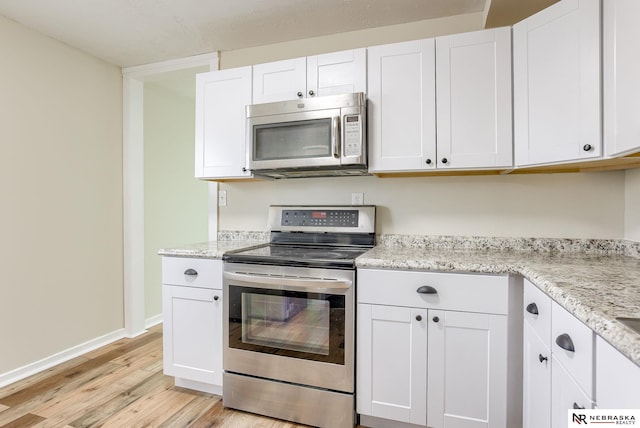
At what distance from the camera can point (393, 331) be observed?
1.64m

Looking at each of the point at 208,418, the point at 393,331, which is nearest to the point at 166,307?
the point at 208,418

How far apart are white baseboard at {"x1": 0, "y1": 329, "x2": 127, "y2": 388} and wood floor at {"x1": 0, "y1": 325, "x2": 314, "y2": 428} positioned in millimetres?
48

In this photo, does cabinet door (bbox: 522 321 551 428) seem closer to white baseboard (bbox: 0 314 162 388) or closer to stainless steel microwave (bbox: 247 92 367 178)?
stainless steel microwave (bbox: 247 92 367 178)

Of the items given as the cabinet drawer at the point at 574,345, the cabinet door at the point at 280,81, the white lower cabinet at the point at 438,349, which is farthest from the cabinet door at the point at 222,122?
the cabinet drawer at the point at 574,345

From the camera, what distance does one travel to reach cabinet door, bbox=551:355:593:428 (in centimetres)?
92

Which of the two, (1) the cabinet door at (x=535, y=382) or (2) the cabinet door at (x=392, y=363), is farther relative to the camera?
(2) the cabinet door at (x=392, y=363)

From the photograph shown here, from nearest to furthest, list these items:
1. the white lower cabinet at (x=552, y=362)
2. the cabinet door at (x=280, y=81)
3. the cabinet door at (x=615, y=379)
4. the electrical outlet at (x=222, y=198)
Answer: the cabinet door at (x=615, y=379) < the white lower cabinet at (x=552, y=362) < the cabinet door at (x=280, y=81) < the electrical outlet at (x=222, y=198)

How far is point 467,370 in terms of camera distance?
154 cm

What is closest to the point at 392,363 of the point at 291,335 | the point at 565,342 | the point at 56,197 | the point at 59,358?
the point at 291,335

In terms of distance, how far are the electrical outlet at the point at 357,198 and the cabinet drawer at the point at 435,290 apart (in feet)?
2.31

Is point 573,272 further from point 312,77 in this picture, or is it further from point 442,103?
point 312,77

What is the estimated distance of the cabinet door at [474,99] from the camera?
5.77 feet

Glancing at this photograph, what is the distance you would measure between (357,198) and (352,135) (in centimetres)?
52

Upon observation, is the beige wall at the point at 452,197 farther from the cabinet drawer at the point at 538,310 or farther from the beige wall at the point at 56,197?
the beige wall at the point at 56,197
